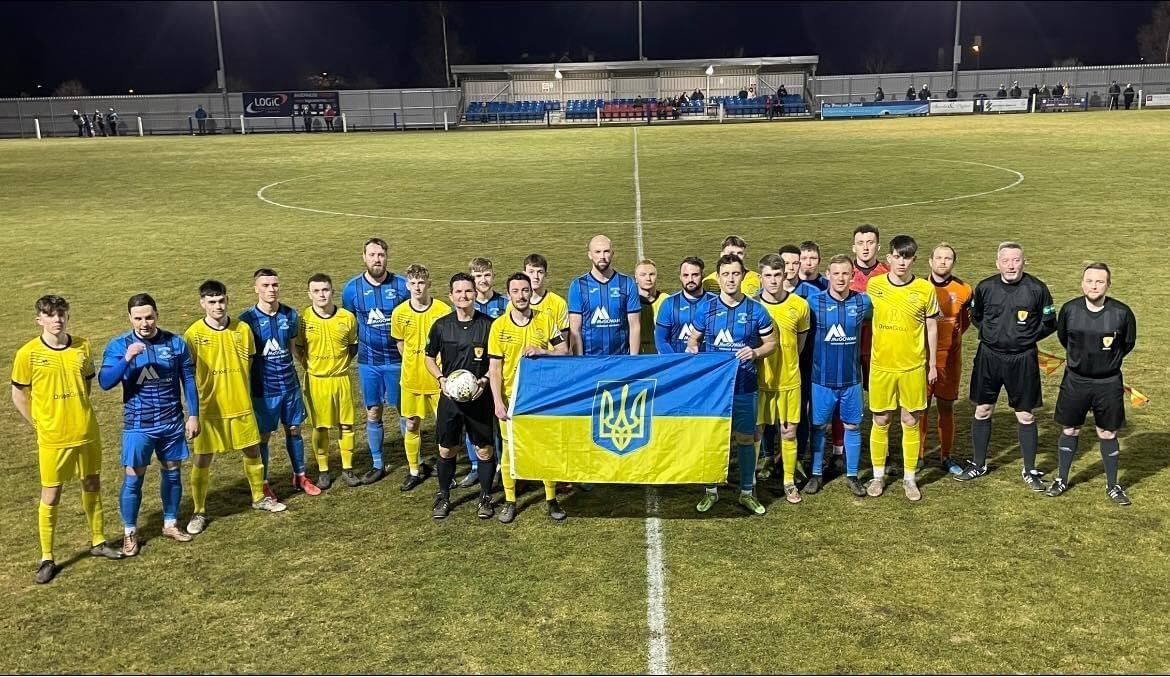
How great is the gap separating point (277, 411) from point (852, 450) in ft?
16.9

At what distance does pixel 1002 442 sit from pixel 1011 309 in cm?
192

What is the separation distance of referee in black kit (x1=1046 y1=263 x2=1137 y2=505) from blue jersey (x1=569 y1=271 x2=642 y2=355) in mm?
3634

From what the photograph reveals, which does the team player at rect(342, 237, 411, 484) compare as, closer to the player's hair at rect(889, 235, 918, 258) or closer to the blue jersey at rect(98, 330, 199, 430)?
the blue jersey at rect(98, 330, 199, 430)

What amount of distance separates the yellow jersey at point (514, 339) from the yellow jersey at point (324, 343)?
5.66 feet

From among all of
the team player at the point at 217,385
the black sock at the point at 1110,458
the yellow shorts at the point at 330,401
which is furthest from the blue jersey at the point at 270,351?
the black sock at the point at 1110,458

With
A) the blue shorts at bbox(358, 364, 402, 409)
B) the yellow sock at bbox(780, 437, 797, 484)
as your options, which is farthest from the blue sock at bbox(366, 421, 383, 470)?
the yellow sock at bbox(780, 437, 797, 484)

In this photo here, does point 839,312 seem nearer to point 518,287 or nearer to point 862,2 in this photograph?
point 518,287

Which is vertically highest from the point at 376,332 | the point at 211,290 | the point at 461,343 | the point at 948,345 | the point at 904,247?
the point at 904,247

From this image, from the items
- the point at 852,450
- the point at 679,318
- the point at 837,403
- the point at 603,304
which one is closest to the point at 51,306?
the point at 603,304

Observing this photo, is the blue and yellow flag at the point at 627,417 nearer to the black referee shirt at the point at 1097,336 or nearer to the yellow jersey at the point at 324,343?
the yellow jersey at the point at 324,343

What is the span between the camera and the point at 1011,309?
8.42 metres

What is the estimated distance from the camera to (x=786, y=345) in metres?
8.26

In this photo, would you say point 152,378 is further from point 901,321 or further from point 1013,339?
point 1013,339

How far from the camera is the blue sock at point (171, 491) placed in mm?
7863
